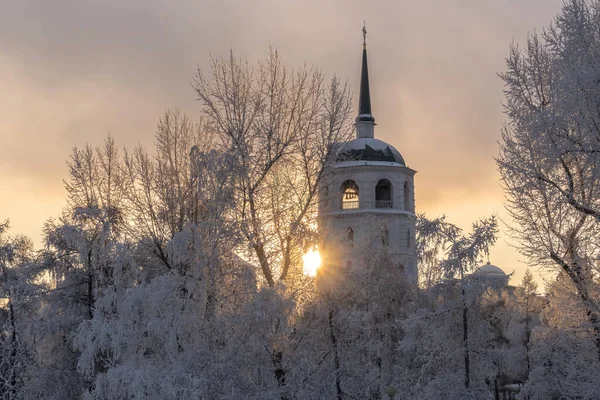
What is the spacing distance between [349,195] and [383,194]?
2.57 metres

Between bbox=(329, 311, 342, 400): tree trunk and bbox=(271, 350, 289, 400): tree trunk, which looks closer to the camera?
bbox=(271, 350, 289, 400): tree trunk

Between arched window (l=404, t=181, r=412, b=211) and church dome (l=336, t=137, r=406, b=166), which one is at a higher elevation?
church dome (l=336, t=137, r=406, b=166)

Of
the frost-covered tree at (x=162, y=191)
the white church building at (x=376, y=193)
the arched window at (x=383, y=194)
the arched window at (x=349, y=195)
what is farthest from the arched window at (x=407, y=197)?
the frost-covered tree at (x=162, y=191)

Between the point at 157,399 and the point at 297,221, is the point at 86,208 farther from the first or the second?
the point at 157,399

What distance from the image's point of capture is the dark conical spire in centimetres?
6500

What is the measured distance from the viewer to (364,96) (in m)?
66.5

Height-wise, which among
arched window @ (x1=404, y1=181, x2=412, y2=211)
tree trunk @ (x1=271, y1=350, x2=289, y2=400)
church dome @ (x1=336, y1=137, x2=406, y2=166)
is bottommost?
tree trunk @ (x1=271, y1=350, x2=289, y2=400)

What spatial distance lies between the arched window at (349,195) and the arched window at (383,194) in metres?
1.60

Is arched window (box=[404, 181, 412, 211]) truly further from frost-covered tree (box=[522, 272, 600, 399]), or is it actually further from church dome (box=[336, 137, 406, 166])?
frost-covered tree (box=[522, 272, 600, 399])

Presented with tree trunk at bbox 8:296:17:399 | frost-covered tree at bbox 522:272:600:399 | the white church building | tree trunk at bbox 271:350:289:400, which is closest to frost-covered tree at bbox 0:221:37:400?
tree trunk at bbox 8:296:17:399

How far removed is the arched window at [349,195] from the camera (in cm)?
6062

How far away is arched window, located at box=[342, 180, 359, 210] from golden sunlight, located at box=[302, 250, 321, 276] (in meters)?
33.9

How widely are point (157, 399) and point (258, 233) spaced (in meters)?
7.19

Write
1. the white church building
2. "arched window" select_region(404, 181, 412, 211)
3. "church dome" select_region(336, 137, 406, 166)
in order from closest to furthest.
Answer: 1. the white church building
2. "church dome" select_region(336, 137, 406, 166)
3. "arched window" select_region(404, 181, 412, 211)
